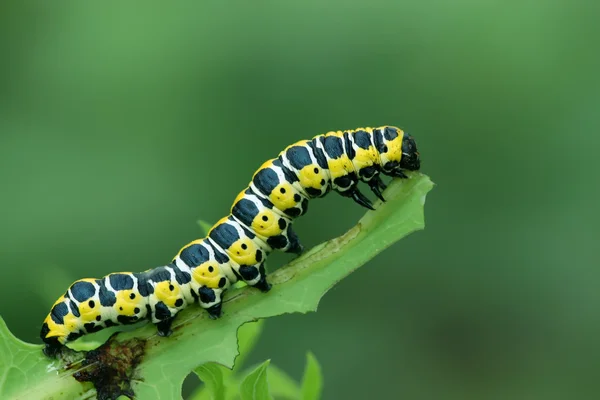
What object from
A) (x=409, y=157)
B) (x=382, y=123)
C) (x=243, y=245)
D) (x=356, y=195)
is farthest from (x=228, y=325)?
(x=382, y=123)

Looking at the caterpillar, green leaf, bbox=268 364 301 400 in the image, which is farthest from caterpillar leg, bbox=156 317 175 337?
green leaf, bbox=268 364 301 400

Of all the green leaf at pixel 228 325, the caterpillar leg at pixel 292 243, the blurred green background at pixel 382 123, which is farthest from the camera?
the blurred green background at pixel 382 123

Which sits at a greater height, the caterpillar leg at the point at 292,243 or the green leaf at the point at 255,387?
the green leaf at the point at 255,387

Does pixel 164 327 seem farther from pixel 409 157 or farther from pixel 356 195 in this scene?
pixel 409 157

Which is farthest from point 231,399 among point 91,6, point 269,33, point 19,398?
point 91,6

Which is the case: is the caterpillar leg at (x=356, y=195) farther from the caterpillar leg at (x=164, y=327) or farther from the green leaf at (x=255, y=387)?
the green leaf at (x=255, y=387)

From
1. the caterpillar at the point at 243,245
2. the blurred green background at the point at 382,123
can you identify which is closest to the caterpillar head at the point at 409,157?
the caterpillar at the point at 243,245

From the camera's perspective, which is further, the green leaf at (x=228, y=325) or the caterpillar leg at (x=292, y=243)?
the caterpillar leg at (x=292, y=243)

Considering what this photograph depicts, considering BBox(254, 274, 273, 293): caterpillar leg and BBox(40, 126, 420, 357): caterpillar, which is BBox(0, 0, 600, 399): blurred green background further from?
BBox(254, 274, 273, 293): caterpillar leg
